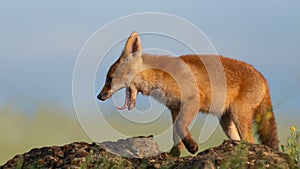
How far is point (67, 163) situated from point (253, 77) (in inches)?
184

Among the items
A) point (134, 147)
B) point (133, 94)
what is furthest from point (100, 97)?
point (134, 147)

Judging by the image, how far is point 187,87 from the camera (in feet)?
33.6

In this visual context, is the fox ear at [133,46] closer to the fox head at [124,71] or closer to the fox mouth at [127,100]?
the fox head at [124,71]

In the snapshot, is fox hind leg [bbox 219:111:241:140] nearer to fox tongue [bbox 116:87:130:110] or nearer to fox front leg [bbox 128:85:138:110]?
fox front leg [bbox 128:85:138:110]

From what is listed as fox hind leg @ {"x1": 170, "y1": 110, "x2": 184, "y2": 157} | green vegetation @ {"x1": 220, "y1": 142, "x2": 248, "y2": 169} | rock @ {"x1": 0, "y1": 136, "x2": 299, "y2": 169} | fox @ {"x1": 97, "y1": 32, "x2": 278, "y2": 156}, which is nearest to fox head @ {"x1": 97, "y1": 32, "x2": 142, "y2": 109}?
fox @ {"x1": 97, "y1": 32, "x2": 278, "y2": 156}

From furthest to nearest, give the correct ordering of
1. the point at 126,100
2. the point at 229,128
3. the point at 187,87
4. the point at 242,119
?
the point at 229,128
the point at 242,119
the point at 187,87
the point at 126,100

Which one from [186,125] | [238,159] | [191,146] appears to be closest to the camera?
[238,159]

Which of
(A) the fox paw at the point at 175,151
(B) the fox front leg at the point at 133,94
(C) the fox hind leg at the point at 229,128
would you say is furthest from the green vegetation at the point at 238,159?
(C) the fox hind leg at the point at 229,128

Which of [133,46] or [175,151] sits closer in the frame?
[175,151]

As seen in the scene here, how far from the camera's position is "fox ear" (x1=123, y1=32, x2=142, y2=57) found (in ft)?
32.2

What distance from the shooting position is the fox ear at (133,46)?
32.2 ft

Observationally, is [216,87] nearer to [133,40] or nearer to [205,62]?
[205,62]

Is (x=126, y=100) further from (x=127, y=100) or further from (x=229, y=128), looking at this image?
(x=229, y=128)

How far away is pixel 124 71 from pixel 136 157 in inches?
92.9
